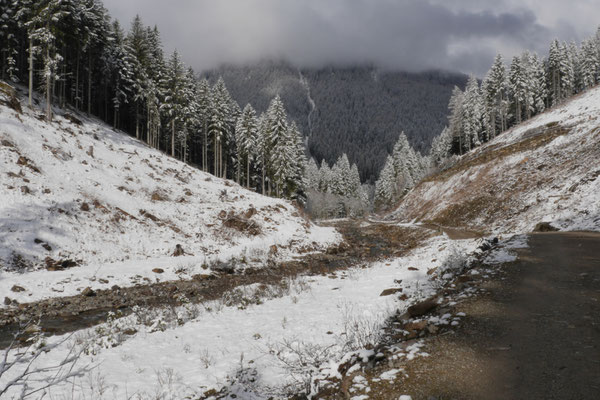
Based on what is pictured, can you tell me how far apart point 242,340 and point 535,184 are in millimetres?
29912

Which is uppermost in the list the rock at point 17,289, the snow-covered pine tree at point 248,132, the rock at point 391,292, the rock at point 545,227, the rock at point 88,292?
the snow-covered pine tree at point 248,132

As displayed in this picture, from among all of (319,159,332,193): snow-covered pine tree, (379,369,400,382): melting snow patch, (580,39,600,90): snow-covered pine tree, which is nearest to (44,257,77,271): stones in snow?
(379,369,400,382): melting snow patch

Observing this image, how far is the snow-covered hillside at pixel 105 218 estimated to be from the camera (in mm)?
14984

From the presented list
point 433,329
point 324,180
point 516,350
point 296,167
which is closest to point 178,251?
point 433,329

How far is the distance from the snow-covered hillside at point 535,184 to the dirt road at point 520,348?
49.3 feet

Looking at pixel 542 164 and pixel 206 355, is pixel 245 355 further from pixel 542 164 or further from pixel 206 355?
pixel 542 164

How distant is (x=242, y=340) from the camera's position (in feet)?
25.2

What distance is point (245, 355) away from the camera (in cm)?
680

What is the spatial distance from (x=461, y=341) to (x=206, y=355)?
200 inches

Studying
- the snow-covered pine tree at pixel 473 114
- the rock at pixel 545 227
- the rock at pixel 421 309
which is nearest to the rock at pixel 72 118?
the rock at pixel 421 309

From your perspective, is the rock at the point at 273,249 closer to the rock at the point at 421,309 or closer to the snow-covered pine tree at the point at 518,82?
the rock at the point at 421,309

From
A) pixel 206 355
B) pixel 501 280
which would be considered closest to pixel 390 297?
pixel 501 280

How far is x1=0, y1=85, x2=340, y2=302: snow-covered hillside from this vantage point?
1498 centimetres

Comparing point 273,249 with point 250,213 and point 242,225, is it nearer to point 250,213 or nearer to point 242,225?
point 242,225
